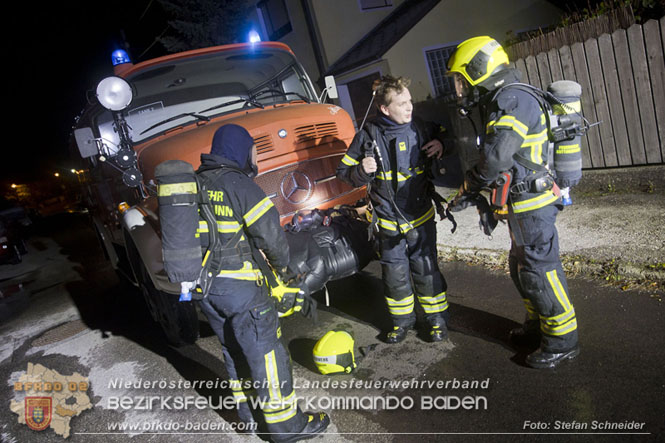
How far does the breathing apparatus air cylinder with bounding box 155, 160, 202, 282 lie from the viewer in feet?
7.55

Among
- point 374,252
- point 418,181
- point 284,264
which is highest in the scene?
point 418,181

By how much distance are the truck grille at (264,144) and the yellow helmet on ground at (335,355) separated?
1.67m

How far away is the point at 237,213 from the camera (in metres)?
2.48

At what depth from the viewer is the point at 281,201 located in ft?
12.4

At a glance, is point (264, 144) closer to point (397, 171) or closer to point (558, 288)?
point (397, 171)

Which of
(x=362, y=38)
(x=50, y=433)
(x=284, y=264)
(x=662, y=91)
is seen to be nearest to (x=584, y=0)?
(x=362, y=38)

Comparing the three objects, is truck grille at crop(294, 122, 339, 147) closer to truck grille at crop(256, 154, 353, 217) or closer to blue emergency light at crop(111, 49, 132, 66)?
truck grille at crop(256, 154, 353, 217)

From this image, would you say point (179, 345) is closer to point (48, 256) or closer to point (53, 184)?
point (48, 256)

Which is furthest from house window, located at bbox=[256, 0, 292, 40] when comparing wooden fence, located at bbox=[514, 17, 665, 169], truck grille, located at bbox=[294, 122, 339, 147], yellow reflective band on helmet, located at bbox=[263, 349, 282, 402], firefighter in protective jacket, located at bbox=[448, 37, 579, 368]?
yellow reflective band on helmet, located at bbox=[263, 349, 282, 402]

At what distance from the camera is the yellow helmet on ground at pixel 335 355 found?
3086 millimetres

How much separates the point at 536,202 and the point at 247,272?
184cm

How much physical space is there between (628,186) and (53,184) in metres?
62.2

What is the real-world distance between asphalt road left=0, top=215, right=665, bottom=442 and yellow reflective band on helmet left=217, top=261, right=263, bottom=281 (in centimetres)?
108

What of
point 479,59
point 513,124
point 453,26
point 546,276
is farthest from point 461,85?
point 453,26
